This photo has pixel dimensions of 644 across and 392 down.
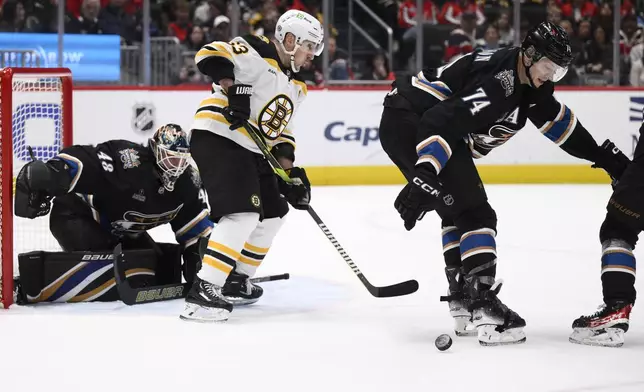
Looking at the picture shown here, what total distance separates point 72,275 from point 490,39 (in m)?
5.70

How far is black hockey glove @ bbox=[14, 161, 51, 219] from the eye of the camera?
3.53 metres

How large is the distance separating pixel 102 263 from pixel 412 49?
17.2ft

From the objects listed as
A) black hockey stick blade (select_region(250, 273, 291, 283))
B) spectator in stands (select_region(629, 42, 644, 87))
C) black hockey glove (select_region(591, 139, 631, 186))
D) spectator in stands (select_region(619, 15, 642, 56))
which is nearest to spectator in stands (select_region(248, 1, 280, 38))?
spectator in stands (select_region(619, 15, 642, 56))

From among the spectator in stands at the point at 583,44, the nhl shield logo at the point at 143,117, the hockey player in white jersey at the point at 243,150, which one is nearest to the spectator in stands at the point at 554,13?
the spectator in stands at the point at 583,44

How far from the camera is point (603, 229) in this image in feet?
10.7

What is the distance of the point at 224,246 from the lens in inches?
138

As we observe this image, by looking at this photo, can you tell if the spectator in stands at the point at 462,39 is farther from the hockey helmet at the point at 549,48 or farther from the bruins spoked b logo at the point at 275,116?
the hockey helmet at the point at 549,48

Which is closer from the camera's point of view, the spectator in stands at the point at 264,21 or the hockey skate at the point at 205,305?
the hockey skate at the point at 205,305

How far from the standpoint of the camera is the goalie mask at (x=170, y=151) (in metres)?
3.77

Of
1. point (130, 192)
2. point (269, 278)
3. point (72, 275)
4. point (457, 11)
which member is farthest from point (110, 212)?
point (457, 11)

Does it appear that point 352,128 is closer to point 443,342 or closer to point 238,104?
point 238,104

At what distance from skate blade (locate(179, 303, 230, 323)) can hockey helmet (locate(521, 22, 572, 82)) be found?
4.35 feet

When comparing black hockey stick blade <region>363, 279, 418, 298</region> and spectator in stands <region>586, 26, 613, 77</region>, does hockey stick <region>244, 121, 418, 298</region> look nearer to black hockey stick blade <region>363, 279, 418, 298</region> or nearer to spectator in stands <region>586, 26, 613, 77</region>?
black hockey stick blade <region>363, 279, 418, 298</region>

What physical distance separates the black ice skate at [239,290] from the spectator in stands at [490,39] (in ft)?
17.3
